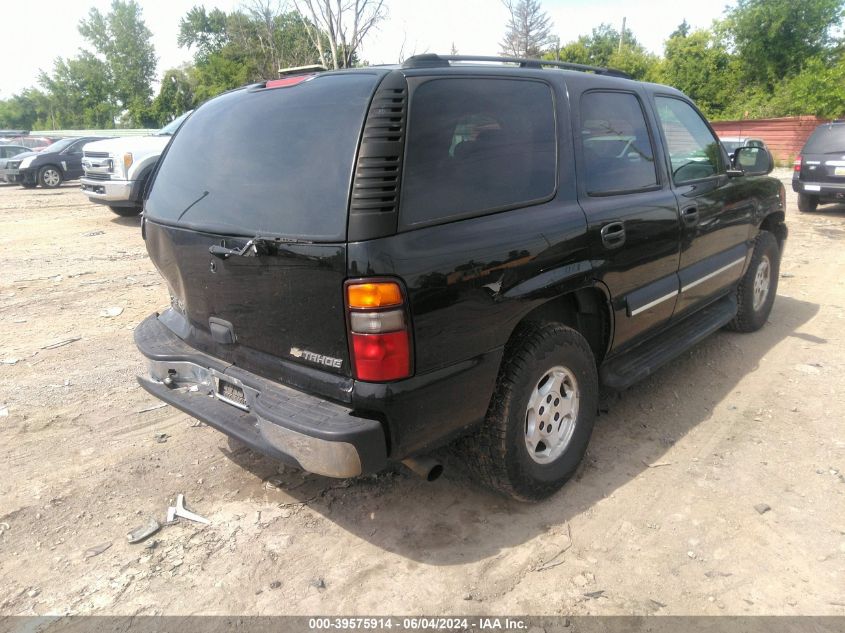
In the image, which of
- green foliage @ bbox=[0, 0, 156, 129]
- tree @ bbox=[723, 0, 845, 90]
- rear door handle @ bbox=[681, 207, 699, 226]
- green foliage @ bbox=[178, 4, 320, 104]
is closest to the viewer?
rear door handle @ bbox=[681, 207, 699, 226]

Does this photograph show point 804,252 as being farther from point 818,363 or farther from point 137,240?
point 137,240

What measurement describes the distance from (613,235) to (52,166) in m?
20.0

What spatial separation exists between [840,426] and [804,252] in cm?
586

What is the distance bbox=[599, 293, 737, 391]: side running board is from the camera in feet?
11.2

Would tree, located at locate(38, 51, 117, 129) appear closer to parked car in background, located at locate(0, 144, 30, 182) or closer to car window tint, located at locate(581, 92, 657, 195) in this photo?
parked car in background, located at locate(0, 144, 30, 182)

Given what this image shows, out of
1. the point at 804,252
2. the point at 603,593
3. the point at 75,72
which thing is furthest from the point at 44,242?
Result: the point at 75,72

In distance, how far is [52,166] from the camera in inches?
727

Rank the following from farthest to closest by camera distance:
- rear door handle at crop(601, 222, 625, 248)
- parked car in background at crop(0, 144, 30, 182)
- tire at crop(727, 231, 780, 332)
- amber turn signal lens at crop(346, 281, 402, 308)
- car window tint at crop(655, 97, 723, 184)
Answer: parked car in background at crop(0, 144, 30, 182) → tire at crop(727, 231, 780, 332) → car window tint at crop(655, 97, 723, 184) → rear door handle at crop(601, 222, 625, 248) → amber turn signal lens at crop(346, 281, 402, 308)

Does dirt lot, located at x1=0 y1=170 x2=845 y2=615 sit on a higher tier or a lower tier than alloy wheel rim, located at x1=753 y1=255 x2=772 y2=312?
lower

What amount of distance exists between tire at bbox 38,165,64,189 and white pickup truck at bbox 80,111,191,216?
376 inches

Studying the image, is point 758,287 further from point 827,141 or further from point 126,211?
point 126,211

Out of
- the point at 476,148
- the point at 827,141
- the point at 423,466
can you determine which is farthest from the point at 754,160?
the point at 827,141

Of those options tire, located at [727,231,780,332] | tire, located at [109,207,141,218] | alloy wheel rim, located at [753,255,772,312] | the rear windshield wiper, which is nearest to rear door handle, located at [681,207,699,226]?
tire, located at [727,231,780,332]

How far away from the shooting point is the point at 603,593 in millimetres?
2430
